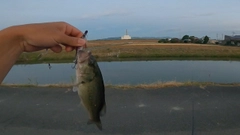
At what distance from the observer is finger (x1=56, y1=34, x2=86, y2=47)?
1.75 metres

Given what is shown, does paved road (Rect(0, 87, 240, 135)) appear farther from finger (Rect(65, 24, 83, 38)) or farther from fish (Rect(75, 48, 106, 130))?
finger (Rect(65, 24, 83, 38))

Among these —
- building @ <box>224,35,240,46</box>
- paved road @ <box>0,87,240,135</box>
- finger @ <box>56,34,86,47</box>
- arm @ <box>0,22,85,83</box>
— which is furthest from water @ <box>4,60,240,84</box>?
building @ <box>224,35,240,46</box>

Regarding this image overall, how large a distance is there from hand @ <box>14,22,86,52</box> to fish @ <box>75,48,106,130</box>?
0.12 metres

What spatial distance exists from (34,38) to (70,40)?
0.30 m

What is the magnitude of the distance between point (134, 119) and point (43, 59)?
30.6 meters

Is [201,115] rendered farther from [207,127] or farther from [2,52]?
[2,52]

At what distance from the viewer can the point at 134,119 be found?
5977 mm

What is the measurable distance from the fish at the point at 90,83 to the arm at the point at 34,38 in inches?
4.6

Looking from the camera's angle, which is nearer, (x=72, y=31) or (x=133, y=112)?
(x=72, y=31)

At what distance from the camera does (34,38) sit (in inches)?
73.5

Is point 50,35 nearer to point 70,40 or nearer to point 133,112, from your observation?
point 70,40

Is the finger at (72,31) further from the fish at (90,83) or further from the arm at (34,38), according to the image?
the fish at (90,83)

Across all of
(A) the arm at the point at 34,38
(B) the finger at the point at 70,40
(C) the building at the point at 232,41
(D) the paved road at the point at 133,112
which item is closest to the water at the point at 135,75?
(D) the paved road at the point at 133,112

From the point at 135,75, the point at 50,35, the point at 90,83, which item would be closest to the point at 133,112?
the point at 90,83
